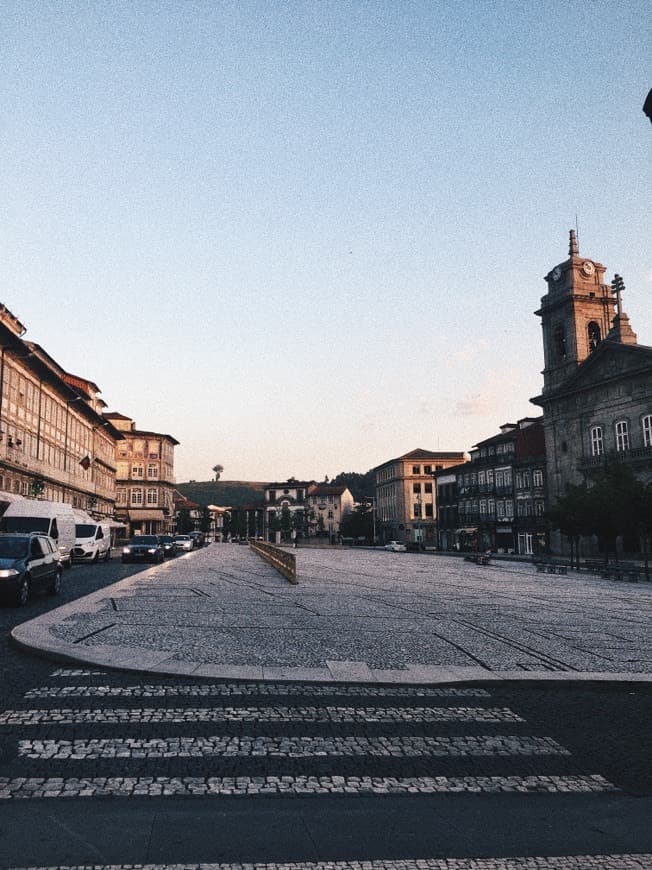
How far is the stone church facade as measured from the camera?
51312 mm

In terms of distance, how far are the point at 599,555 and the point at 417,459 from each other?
68277 millimetres

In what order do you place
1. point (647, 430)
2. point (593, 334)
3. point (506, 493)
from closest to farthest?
point (647, 430), point (593, 334), point (506, 493)

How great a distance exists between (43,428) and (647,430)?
44546 millimetres

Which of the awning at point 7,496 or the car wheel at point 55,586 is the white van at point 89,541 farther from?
the car wheel at point 55,586

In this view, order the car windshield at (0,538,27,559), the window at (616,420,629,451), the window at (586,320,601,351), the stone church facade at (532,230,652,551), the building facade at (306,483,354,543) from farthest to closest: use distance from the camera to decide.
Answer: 1. the building facade at (306,483,354,543)
2. the window at (586,320,601,351)
3. the window at (616,420,629,451)
4. the stone church facade at (532,230,652,551)
5. the car windshield at (0,538,27,559)

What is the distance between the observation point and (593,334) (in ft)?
200

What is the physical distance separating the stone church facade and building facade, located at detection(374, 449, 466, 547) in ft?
180

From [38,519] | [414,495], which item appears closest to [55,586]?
[38,519]

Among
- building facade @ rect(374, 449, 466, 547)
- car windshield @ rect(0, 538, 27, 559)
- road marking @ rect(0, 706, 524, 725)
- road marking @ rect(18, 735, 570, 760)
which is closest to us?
road marking @ rect(18, 735, 570, 760)

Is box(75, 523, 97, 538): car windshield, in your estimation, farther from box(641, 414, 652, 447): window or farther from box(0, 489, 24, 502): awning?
box(641, 414, 652, 447): window

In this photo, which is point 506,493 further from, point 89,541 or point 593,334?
point 89,541

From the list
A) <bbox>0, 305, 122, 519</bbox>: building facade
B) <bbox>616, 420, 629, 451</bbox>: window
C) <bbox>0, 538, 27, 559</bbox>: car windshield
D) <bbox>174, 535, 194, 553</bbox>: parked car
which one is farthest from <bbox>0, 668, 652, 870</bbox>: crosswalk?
<bbox>174, 535, 194, 553</bbox>: parked car

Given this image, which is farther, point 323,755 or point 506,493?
point 506,493

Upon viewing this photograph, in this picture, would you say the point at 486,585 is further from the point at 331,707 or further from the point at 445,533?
the point at 445,533
